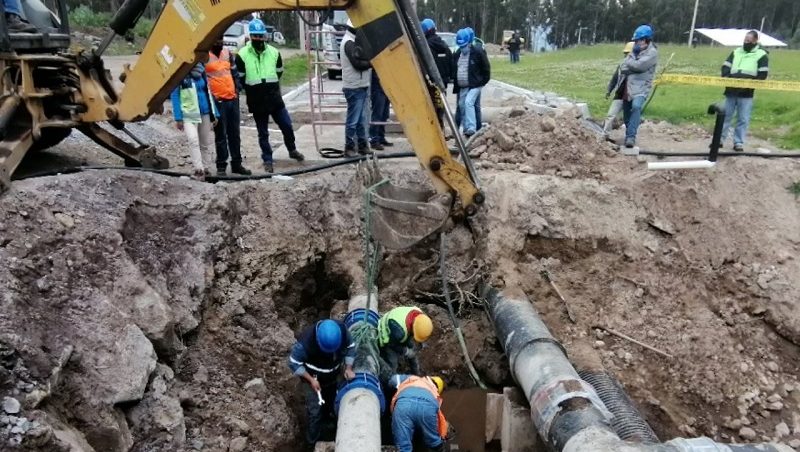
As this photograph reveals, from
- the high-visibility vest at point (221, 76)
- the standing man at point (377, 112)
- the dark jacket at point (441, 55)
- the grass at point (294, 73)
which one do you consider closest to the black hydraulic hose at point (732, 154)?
the dark jacket at point (441, 55)

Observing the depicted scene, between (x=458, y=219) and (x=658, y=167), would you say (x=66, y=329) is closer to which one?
(x=458, y=219)

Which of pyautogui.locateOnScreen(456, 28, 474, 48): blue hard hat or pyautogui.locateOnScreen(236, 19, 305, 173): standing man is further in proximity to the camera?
pyautogui.locateOnScreen(456, 28, 474, 48): blue hard hat

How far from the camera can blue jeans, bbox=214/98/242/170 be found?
711 cm

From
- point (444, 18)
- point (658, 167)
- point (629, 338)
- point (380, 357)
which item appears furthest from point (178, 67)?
point (444, 18)

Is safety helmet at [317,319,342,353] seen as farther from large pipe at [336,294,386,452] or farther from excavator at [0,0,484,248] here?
excavator at [0,0,484,248]

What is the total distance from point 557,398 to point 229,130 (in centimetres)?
485

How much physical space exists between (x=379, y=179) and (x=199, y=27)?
7.00 ft

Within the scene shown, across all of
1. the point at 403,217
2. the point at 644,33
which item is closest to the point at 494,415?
the point at 403,217

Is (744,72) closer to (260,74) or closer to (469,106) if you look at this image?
(469,106)

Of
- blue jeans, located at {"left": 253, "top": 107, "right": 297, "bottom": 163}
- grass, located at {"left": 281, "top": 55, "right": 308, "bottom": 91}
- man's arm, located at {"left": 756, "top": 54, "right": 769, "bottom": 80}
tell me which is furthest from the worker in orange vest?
grass, located at {"left": 281, "top": 55, "right": 308, "bottom": 91}

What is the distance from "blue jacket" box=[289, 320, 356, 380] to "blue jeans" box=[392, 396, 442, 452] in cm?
62

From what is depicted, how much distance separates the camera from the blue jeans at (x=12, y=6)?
19.8 feet

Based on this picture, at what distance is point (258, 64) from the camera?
23.4 feet

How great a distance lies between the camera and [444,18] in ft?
221
